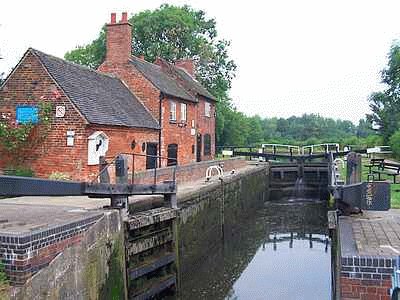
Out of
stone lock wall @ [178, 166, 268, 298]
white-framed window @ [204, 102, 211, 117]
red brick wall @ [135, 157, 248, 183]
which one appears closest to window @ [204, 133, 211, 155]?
white-framed window @ [204, 102, 211, 117]

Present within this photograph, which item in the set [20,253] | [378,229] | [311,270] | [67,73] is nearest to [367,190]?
[378,229]

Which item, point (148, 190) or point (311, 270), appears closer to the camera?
point (148, 190)

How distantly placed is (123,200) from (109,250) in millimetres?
1261

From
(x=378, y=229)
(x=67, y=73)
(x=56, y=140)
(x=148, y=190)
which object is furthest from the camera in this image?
(x=67, y=73)

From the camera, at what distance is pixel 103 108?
18.9m

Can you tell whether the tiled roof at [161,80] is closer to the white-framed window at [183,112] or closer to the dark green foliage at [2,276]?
the white-framed window at [183,112]

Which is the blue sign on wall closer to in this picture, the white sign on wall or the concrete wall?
the white sign on wall

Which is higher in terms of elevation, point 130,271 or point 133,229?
point 133,229

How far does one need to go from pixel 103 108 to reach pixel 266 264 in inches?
343

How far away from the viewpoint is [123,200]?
31.7 feet

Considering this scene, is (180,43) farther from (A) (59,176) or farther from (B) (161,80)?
(A) (59,176)

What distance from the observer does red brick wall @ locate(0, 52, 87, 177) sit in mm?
16781

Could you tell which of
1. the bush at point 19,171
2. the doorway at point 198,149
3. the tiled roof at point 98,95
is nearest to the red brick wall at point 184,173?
the tiled roof at point 98,95

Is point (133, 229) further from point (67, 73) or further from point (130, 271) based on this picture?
point (67, 73)
